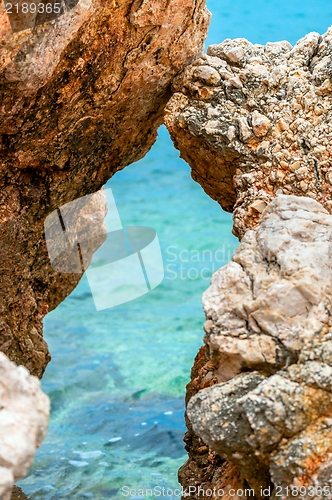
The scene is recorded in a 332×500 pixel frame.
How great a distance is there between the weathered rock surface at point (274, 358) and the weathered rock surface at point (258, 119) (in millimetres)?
461

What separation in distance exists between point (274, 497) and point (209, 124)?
1.58m

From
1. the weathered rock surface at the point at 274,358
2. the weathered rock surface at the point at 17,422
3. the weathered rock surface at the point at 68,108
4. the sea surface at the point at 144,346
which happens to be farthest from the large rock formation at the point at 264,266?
the sea surface at the point at 144,346

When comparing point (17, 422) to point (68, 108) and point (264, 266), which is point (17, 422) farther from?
point (68, 108)

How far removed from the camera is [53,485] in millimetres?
4605

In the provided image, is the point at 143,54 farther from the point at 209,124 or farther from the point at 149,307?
the point at 149,307

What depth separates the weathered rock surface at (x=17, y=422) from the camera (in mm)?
1774

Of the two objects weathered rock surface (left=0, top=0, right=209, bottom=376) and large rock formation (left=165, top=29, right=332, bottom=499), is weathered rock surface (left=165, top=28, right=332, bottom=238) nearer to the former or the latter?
large rock formation (left=165, top=29, right=332, bottom=499)

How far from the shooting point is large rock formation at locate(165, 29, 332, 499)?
206 cm

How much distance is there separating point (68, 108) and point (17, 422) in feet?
5.09

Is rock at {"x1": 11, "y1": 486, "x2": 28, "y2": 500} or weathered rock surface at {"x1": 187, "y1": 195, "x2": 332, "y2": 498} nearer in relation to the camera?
weathered rock surface at {"x1": 187, "y1": 195, "x2": 332, "y2": 498}

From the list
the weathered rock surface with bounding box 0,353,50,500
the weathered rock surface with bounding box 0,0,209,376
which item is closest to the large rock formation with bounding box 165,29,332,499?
the weathered rock surface with bounding box 0,0,209,376

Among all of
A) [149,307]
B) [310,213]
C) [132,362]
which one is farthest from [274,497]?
[149,307]

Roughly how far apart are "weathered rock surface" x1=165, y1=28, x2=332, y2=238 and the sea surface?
89.4 inches

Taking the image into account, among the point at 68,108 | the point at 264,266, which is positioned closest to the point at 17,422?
the point at 264,266
